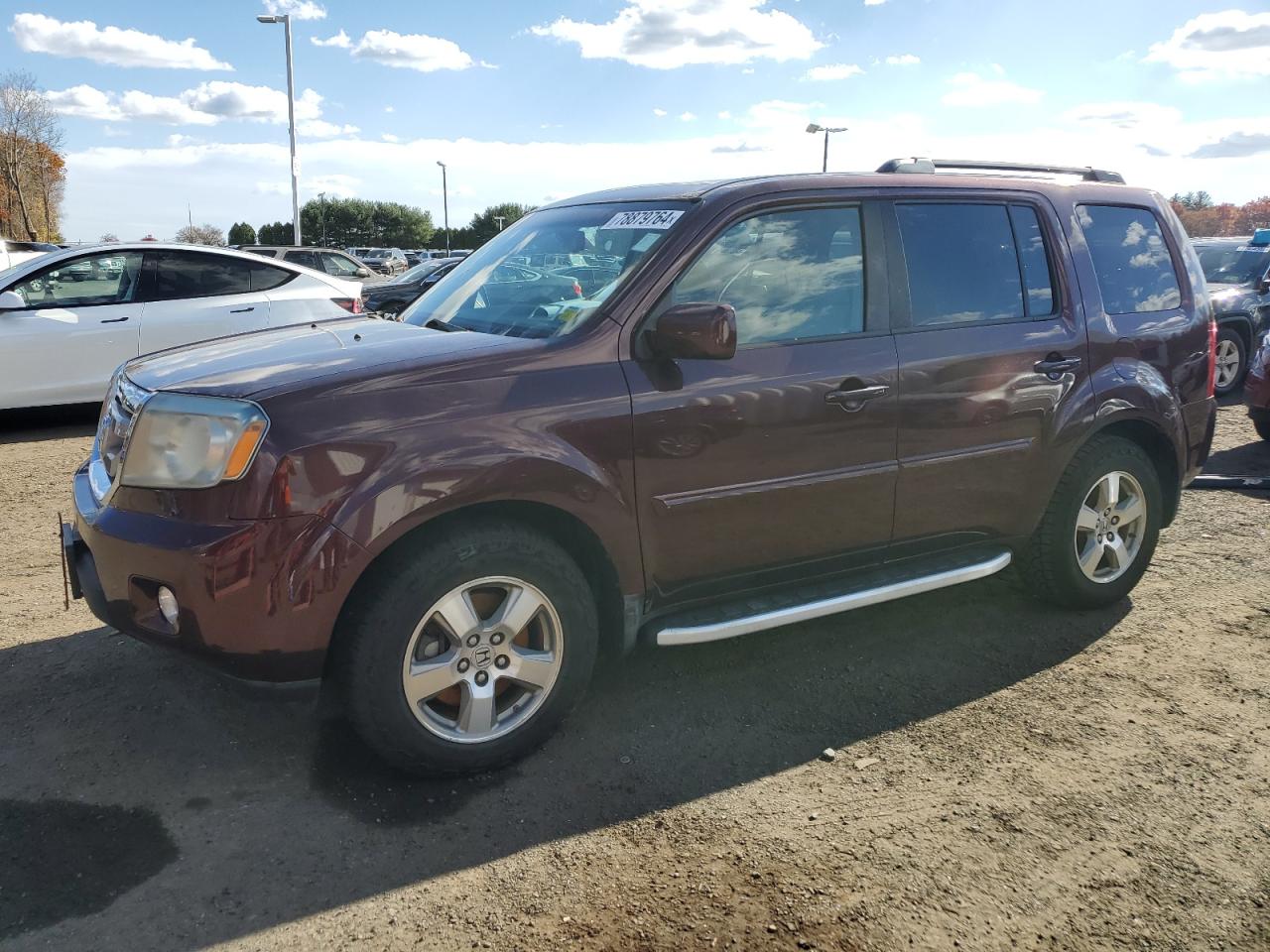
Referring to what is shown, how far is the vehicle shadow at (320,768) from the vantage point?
8.71 feet

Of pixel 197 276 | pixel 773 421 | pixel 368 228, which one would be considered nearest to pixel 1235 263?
pixel 773 421

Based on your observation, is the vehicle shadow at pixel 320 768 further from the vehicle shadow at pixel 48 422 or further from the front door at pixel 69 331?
the vehicle shadow at pixel 48 422

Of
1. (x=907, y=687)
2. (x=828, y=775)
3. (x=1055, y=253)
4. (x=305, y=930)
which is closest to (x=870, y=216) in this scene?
(x=1055, y=253)

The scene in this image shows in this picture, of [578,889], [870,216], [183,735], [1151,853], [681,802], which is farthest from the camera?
[870,216]

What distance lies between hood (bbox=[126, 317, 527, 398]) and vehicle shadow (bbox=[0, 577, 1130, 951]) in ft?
3.58

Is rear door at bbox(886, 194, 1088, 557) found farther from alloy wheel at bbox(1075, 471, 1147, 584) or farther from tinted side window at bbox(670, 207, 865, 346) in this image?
alloy wheel at bbox(1075, 471, 1147, 584)

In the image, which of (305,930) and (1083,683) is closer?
(305,930)

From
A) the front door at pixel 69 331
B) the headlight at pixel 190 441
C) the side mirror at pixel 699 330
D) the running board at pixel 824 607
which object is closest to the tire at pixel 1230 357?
the running board at pixel 824 607

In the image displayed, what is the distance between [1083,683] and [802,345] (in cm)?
176

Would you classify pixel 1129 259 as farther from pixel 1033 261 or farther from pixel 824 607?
pixel 824 607

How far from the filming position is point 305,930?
2.51 meters

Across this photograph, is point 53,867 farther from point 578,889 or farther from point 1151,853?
point 1151,853

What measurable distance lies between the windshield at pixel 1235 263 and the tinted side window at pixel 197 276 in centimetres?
1041

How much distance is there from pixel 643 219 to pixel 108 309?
6524mm
